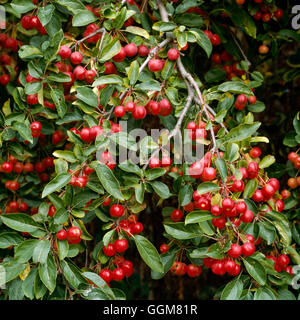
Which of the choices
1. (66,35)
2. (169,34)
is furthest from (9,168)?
(169,34)

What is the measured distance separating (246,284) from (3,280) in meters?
0.81

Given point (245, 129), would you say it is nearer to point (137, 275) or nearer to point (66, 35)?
point (66, 35)

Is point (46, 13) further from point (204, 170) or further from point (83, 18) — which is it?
point (204, 170)

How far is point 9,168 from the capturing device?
172cm

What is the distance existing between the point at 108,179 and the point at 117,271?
0.39 meters

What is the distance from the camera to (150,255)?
141 cm

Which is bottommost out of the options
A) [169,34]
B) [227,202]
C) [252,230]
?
[252,230]

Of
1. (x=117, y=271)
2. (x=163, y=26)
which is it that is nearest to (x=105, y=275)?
(x=117, y=271)

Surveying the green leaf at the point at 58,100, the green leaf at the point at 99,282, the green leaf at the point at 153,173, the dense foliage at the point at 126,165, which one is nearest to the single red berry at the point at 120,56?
the dense foliage at the point at 126,165

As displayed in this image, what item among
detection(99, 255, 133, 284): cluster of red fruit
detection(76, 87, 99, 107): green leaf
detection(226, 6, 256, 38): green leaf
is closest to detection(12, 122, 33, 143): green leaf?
detection(76, 87, 99, 107): green leaf

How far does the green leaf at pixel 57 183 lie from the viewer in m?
1.27

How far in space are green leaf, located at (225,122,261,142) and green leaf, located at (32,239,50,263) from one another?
2.26ft

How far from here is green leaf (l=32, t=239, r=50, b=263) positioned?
4.21ft

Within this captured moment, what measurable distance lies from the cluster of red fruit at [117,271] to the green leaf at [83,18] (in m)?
0.86
